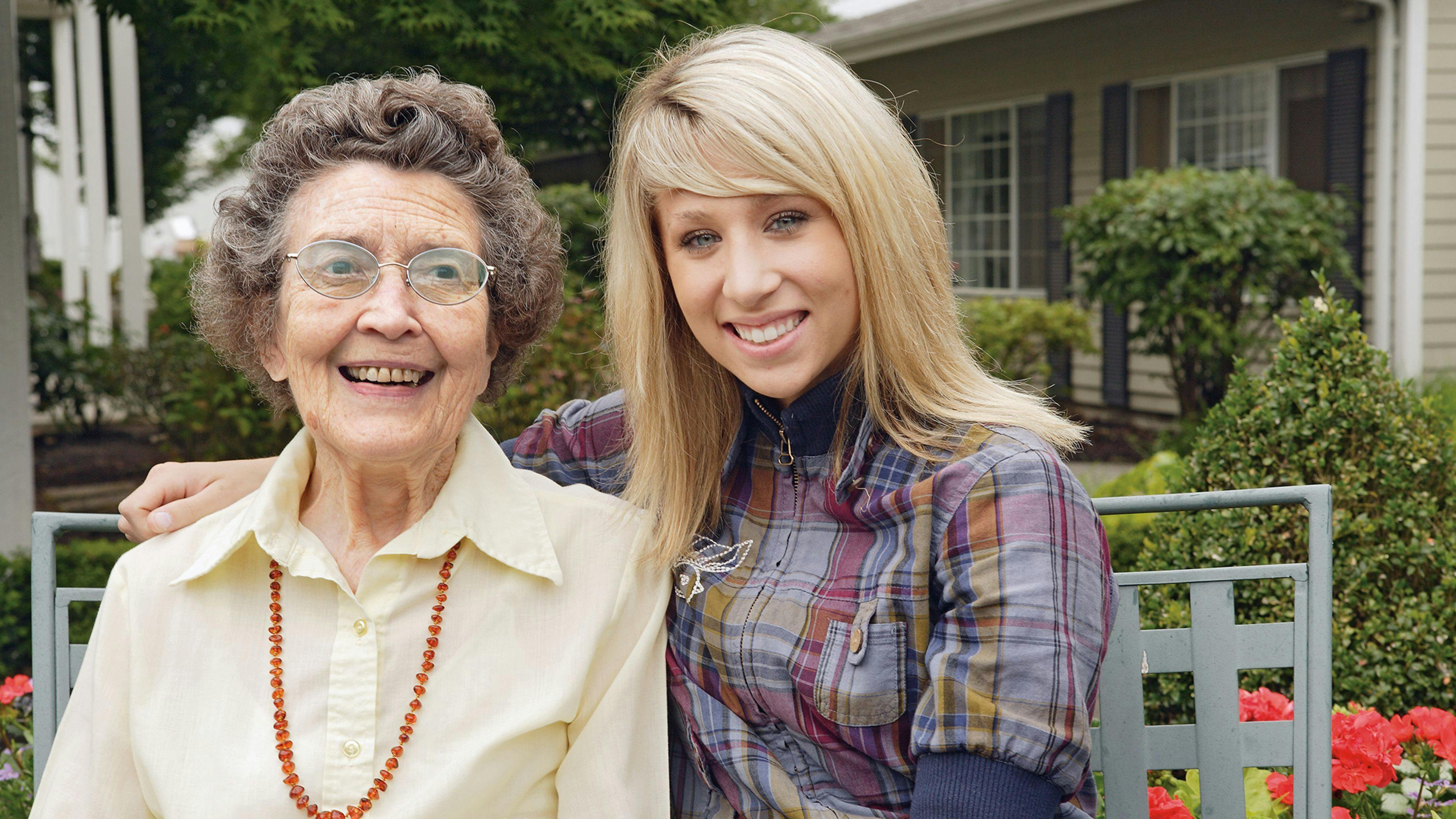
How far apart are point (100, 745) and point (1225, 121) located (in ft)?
28.2

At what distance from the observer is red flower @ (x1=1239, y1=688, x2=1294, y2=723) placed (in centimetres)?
236

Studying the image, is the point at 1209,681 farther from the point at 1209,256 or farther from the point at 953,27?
the point at 953,27

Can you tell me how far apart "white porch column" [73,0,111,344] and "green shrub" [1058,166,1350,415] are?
802cm

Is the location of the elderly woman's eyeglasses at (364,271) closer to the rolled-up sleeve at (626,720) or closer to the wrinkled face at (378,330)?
the wrinkled face at (378,330)

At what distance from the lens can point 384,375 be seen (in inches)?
71.4

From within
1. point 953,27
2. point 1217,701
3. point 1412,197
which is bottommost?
point 1217,701

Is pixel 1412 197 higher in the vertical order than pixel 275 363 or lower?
higher

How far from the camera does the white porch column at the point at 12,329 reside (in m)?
4.41

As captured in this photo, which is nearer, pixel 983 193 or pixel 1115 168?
pixel 1115 168

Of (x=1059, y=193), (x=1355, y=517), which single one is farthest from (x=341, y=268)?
(x=1059, y=193)

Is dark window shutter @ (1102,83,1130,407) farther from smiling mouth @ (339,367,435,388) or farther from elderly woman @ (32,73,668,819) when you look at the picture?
smiling mouth @ (339,367,435,388)

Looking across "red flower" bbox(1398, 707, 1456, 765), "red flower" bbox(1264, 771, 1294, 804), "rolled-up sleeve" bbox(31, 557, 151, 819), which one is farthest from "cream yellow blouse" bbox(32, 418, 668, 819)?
"red flower" bbox(1398, 707, 1456, 765)

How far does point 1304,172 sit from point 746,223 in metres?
7.67

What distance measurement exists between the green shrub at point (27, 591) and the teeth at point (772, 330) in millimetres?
3314
